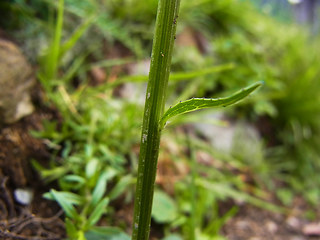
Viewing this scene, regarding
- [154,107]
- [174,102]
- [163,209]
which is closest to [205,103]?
[154,107]

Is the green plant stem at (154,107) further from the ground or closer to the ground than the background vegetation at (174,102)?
closer to the ground

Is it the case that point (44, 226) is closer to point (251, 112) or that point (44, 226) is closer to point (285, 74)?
point (251, 112)

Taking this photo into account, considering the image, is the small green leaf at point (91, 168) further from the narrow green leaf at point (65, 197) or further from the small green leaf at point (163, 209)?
the small green leaf at point (163, 209)

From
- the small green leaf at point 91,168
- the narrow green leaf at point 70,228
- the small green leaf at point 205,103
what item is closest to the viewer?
the small green leaf at point 205,103

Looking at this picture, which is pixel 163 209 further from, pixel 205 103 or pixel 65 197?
pixel 205 103

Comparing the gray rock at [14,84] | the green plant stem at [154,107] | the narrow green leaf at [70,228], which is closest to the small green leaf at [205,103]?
the green plant stem at [154,107]

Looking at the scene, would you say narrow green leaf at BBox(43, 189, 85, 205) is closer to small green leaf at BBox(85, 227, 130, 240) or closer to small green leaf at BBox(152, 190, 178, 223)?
small green leaf at BBox(85, 227, 130, 240)

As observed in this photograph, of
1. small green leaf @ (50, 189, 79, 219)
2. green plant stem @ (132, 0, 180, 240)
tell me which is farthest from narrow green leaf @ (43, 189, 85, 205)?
green plant stem @ (132, 0, 180, 240)

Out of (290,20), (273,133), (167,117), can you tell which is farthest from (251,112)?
(290,20)
